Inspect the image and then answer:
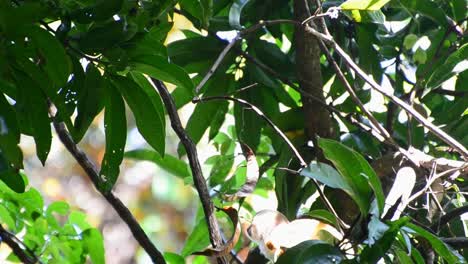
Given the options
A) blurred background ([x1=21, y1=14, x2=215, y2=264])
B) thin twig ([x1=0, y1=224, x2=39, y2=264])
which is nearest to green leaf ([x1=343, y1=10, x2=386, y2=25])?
thin twig ([x1=0, y1=224, x2=39, y2=264])

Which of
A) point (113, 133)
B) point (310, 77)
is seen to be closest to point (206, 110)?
point (310, 77)

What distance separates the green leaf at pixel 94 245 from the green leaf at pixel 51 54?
1.76 ft

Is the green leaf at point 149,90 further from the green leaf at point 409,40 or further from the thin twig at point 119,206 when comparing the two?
the green leaf at point 409,40

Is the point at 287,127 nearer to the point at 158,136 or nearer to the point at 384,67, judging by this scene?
the point at 384,67

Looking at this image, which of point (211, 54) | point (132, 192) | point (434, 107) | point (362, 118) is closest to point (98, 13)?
point (211, 54)

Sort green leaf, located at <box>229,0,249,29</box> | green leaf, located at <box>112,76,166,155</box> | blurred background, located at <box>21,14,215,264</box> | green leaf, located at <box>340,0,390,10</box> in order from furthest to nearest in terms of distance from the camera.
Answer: blurred background, located at <box>21,14,215,264</box>, green leaf, located at <box>229,0,249,29</box>, green leaf, located at <box>340,0,390,10</box>, green leaf, located at <box>112,76,166,155</box>

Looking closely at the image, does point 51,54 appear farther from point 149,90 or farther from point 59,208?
point 59,208

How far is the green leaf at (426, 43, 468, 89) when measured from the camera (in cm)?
100

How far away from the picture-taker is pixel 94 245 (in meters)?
1.21

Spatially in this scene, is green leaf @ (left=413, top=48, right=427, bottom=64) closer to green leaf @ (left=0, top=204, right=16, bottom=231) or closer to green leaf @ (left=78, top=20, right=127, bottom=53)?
green leaf @ (left=78, top=20, right=127, bottom=53)

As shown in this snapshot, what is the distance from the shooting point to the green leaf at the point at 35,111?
2.38 ft

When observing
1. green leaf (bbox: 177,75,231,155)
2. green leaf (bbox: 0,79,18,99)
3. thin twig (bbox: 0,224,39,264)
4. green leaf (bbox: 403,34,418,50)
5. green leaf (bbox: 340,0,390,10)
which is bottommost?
thin twig (bbox: 0,224,39,264)

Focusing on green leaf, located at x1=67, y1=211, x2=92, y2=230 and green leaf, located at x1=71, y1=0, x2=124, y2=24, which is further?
green leaf, located at x1=67, y1=211, x2=92, y2=230

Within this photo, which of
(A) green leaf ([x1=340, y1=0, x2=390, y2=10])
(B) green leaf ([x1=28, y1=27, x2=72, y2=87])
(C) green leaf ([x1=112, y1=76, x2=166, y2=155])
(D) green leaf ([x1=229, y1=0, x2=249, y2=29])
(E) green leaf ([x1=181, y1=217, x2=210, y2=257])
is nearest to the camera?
(B) green leaf ([x1=28, y1=27, x2=72, y2=87])
